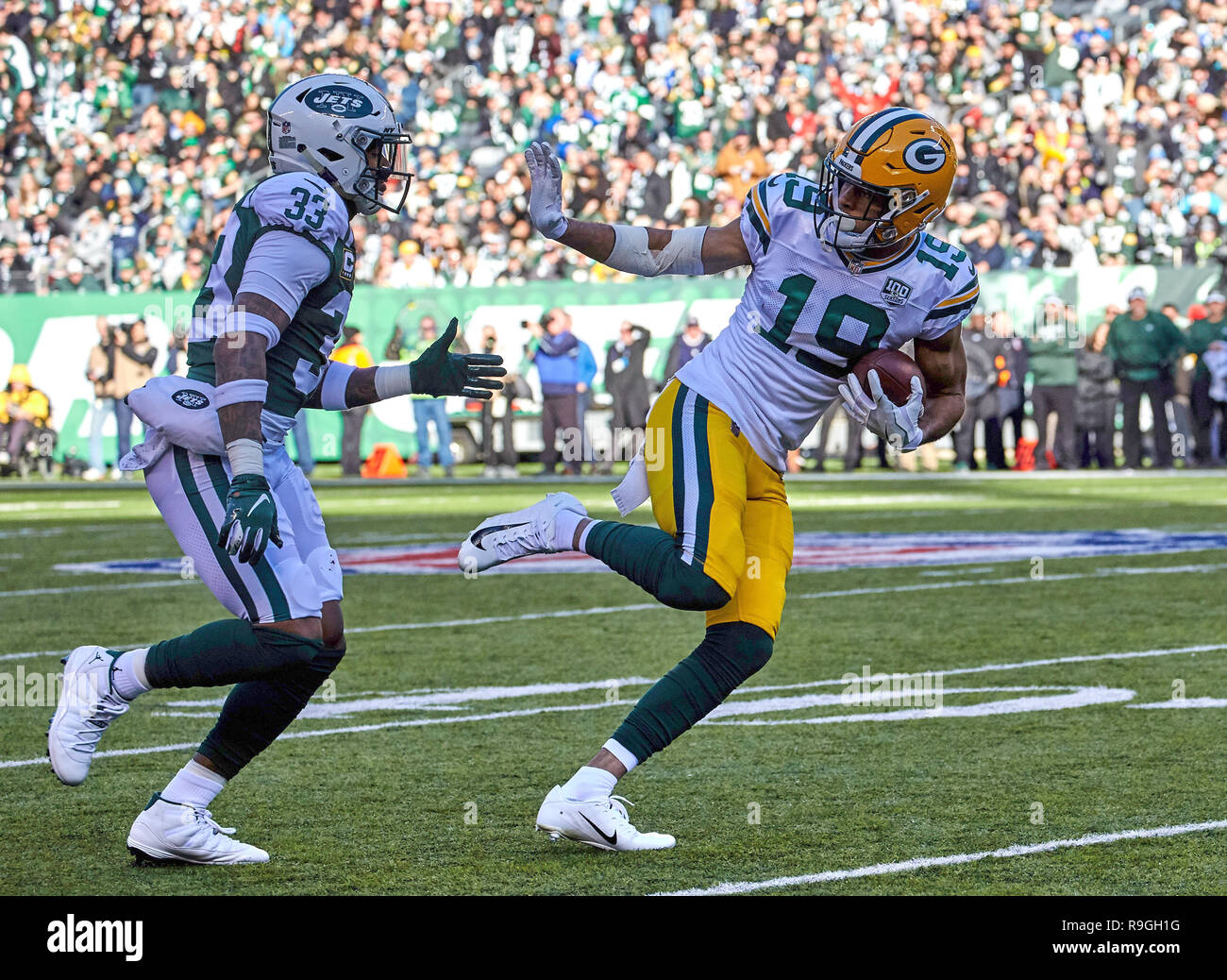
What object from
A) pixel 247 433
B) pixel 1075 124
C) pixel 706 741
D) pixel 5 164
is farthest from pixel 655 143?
pixel 247 433

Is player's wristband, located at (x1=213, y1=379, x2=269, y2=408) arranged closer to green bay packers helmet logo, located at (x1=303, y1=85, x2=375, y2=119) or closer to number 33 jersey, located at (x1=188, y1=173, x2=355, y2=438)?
number 33 jersey, located at (x1=188, y1=173, x2=355, y2=438)

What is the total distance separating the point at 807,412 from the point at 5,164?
20402mm

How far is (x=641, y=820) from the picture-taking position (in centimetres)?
458

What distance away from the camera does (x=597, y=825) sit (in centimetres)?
421

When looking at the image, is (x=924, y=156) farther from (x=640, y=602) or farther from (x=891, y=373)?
Result: (x=640, y=602)

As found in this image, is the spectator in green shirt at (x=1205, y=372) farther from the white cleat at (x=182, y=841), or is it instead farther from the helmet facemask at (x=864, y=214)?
the white cleat at (x=182, y=841)

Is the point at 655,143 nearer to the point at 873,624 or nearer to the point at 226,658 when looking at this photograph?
the point at 873,624

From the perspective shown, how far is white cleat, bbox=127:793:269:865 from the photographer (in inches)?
163

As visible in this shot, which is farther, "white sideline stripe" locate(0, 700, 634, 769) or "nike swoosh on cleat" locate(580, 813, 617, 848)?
"white sideline stripe" locate(0, 700, 634, 769)

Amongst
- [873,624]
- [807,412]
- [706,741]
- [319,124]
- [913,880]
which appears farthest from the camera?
[873,624]

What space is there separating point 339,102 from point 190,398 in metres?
0.78

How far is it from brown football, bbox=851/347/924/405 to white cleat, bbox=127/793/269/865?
1.83 meters

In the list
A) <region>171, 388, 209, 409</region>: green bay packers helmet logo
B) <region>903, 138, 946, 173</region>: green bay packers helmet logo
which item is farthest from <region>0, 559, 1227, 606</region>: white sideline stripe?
<region>903, 138, 946, 173</region>: green bay packers helmet logo

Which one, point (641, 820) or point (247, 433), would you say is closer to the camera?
point (247, 433)
